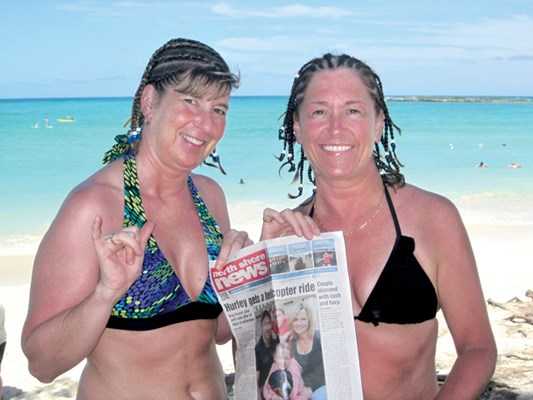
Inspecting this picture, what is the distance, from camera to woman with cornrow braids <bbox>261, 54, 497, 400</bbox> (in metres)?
2.53

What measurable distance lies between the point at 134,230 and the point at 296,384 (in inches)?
30.1

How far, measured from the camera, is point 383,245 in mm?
2744

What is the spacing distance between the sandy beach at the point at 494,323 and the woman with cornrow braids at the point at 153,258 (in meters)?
2.55

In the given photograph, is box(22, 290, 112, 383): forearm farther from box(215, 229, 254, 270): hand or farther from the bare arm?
box(215, 229, 254, 270): hand

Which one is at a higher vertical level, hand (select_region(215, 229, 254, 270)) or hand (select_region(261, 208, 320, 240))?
hand (select_region(261, 208, 320, 240))

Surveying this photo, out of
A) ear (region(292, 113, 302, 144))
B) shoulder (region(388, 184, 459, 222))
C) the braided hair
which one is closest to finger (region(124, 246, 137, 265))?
the braided hair

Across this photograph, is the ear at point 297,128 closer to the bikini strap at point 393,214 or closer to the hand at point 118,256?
the bikini strap at point 393,214

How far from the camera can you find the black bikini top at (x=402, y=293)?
2609 mm

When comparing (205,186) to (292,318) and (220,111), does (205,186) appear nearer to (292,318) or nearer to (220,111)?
(220,111)

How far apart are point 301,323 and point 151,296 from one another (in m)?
0.63

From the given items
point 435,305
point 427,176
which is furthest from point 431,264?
point 427,176

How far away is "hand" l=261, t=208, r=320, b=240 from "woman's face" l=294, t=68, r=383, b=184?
0.89 ft

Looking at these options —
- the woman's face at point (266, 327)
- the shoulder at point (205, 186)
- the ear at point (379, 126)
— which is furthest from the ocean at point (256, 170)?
the woman's face at point (266, 327)

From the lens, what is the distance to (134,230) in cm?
219
